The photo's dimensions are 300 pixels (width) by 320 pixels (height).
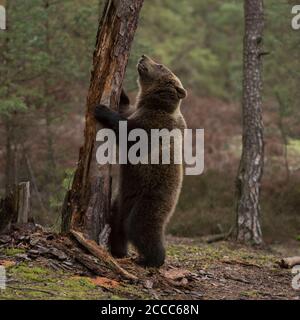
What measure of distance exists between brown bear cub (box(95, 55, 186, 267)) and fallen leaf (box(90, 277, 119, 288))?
116cm

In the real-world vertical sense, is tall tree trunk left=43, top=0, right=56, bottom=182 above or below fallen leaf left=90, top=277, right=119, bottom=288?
above

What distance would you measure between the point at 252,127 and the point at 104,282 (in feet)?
24.3


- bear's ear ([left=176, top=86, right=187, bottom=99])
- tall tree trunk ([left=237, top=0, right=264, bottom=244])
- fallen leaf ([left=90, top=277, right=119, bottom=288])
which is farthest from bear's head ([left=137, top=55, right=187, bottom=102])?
tall tree trunk ([left=237, top=0, right=264, bottom=244])

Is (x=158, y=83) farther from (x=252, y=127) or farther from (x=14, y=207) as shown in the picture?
(x=252, y=127)

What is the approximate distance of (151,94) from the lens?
30.2 ft

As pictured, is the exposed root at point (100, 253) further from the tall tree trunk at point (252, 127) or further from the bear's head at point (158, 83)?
the tall tree trunk at point (252, 127)

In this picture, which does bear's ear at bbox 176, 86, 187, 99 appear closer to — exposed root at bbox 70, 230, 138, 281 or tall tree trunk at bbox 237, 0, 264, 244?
exposed root at bbox 70, 230, 138, 281

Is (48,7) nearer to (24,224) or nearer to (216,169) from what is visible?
(216,169)

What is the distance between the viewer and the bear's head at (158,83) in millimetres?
9219

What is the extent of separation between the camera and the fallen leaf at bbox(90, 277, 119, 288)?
Result: 7.39m

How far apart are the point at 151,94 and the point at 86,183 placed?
66.3 inches

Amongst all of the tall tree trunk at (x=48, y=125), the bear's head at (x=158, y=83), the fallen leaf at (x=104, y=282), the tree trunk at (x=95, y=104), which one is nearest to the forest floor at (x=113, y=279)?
the fallen leaf at (x=104, y=282)

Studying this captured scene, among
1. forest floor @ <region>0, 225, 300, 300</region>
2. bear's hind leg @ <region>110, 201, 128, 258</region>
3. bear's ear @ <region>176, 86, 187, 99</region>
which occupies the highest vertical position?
bear's ear @ <region>176, 86, 187, 99</region>

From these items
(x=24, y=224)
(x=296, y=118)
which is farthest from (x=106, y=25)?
(x=296, y=118)
